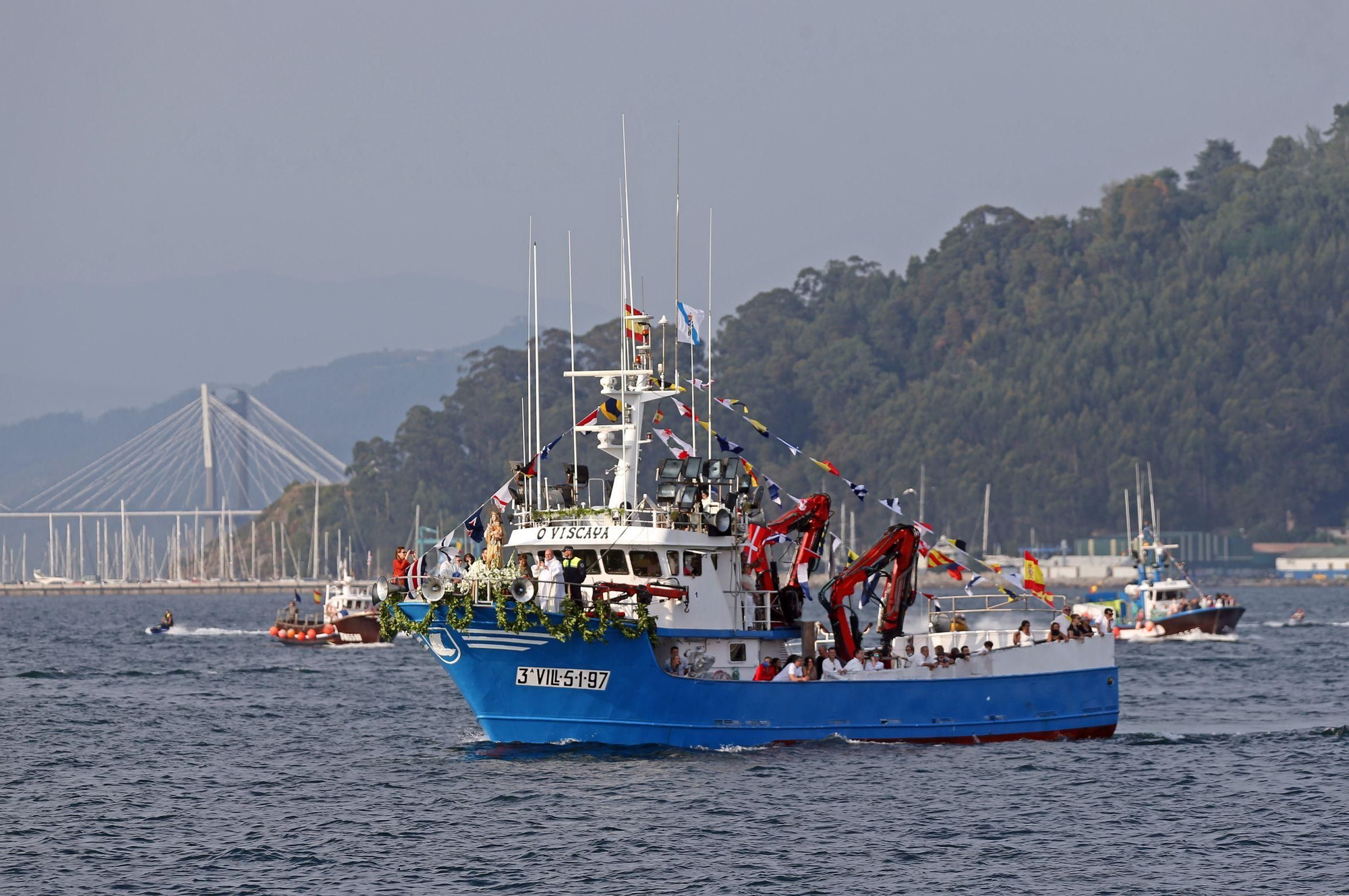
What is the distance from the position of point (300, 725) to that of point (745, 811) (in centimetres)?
1956

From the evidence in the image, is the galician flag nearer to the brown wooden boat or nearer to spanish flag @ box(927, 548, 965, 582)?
spanish flag @ box(927, 548, 965, 582)

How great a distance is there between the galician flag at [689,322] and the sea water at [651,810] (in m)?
8.54

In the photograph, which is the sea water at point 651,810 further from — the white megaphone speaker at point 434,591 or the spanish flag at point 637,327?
the spanish flag at point 637,327

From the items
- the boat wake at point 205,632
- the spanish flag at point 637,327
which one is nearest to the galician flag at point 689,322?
the spanish flag at point 637,327

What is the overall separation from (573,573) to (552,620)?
1.62 m

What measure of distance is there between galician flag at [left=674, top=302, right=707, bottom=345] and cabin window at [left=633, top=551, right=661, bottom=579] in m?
4.71

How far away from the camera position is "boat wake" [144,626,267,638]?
103188mm

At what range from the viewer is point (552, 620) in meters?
34.9

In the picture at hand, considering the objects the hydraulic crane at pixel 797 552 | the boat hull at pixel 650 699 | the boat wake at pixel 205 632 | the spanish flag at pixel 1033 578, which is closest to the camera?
the boat hull at pixel 650 699

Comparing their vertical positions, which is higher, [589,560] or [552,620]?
[589,560]

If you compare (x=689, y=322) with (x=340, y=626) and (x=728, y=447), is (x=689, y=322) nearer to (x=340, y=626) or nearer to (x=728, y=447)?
(x=728, y=447)

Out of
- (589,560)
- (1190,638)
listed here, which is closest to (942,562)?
(589,560)

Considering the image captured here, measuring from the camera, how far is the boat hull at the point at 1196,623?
86562mm

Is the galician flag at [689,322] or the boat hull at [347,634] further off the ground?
the galician flag at [689,322]
